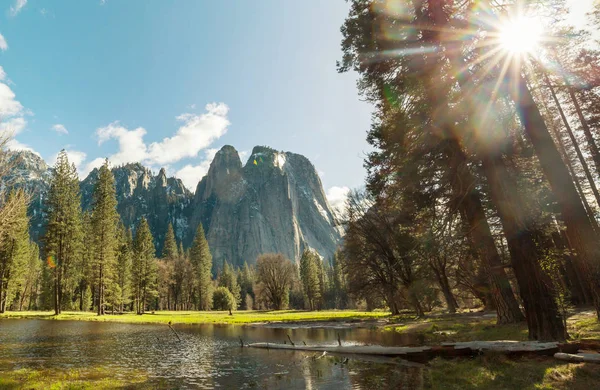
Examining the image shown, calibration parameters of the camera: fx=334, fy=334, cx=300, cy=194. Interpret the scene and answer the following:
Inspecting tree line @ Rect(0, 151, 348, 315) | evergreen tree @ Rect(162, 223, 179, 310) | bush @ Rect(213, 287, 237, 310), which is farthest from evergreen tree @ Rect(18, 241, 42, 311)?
bush @ Rect(213, 287, 237, 310)

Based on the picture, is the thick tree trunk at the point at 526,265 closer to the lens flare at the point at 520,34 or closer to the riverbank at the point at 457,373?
the riverbank at the point at 457,373

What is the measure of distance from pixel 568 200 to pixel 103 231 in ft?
191

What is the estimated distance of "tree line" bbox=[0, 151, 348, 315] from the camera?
48.3 metres

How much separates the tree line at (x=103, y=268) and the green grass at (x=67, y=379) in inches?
230

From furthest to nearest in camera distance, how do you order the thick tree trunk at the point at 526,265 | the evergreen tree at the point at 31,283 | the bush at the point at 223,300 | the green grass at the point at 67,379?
the evergreen tree at the point at 31,283 < the bush at the point at 223,300 < the thick tree trunk at the point at 526,265 < the green grass at the point at 67,379

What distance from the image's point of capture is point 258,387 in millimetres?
11062

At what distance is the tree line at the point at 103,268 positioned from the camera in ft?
159

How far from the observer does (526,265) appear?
38.7ft

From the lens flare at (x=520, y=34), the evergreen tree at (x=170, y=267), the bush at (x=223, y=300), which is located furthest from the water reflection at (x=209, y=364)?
the evergreen tree at (x=170, y=267)

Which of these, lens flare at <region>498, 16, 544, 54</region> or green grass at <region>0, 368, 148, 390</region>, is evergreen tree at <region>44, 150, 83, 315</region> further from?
lens flare at <region>498, 16, 544, 54</region>

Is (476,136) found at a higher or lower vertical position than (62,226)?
lower

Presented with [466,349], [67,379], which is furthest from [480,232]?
[67,379]

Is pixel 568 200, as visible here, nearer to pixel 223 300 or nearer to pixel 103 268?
pixel 103 268

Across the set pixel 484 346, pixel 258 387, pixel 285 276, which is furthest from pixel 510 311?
pixel 285 276
